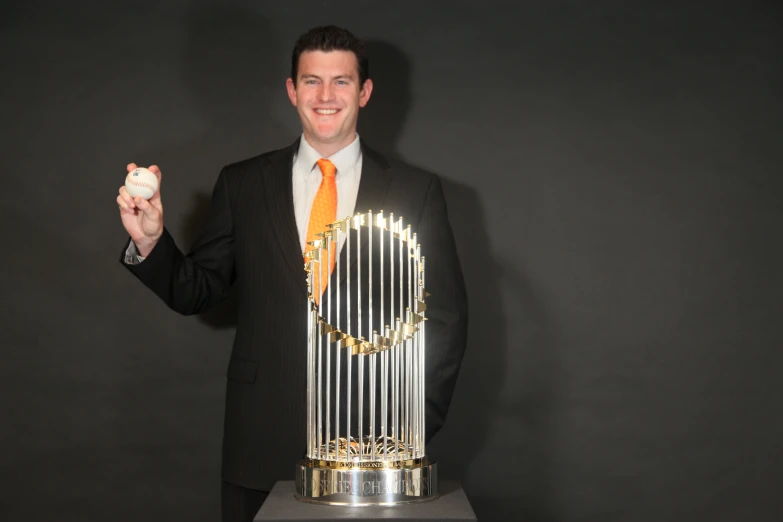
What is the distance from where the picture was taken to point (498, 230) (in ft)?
10.1

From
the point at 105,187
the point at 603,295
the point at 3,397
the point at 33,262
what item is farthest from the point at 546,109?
the point at 3,397

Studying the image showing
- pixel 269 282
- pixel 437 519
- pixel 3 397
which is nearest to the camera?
pixel 437 519

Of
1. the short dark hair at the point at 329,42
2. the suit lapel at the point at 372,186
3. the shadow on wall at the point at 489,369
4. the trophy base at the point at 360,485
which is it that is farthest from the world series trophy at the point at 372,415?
the shadow on wall at the point at 489,369

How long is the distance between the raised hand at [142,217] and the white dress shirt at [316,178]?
0.39m

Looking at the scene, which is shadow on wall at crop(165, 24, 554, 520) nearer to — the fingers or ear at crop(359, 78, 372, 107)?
ear at crop(359, 78, 372, 107)

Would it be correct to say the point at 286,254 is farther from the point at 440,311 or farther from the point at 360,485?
the point at 360,485

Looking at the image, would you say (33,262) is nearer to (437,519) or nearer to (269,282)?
(269,282)

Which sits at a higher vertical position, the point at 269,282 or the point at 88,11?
the point at 88,11

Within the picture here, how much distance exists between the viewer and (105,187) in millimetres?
3039

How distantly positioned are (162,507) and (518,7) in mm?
1946

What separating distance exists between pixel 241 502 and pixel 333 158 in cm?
95

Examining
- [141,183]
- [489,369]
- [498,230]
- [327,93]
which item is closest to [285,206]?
[327,93]

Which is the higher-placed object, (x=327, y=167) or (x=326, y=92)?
(x=326, y=92)

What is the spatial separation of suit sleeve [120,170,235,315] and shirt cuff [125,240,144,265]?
0.04m
